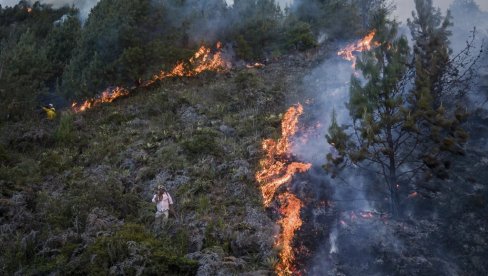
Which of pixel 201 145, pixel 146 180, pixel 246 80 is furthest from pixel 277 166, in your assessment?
pixel 246 80

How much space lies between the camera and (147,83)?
22.3 m

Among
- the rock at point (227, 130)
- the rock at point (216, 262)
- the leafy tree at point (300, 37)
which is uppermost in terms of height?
the leafy tree at point (300, 37)

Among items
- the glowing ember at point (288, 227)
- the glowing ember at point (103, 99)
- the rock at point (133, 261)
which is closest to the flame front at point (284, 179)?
the glowing ember at point (288, 227)

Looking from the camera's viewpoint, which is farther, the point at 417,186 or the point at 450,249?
the point at 417,186

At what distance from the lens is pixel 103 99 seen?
2158cm

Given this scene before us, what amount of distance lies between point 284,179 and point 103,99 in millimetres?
11678

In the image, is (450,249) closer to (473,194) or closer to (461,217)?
(461,217)

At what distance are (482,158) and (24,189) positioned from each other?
1323cm

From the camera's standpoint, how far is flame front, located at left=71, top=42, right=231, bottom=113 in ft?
69.8

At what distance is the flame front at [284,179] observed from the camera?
34.4 ft

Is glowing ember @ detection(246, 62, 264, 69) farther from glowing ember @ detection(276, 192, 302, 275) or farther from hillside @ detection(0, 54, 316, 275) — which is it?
glowing ember @ detection(276, 192, 302, 275)

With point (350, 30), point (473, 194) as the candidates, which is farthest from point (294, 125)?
point (350, 30)

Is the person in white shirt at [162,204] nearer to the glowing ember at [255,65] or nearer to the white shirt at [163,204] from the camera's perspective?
the white shirt at [163,204]

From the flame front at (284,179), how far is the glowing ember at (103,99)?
8537 millimetres
